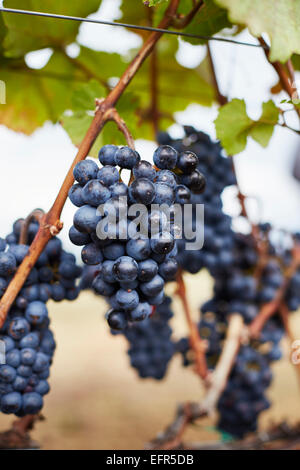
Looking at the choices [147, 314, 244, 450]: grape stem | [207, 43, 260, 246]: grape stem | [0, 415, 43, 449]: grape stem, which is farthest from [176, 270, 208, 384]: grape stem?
[0, 415, 43, 449]: grape stem

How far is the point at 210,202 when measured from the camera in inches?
36.1

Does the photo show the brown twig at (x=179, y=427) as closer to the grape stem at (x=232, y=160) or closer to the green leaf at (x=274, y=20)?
the grape stem at (x=232, y=160)

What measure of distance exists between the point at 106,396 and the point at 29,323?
3.37ft

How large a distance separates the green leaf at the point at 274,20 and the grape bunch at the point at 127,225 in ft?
0.61

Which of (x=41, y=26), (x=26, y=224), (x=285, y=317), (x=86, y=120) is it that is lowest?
(x=26, y=224)

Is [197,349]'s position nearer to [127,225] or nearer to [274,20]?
[127,225]

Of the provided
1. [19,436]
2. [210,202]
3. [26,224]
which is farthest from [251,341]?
[26,224]

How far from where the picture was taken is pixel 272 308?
1106mm

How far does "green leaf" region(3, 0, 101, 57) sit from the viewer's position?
77 cm

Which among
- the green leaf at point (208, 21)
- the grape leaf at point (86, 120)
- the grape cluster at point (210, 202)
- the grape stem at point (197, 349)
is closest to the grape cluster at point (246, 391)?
the grape stem at point (197, 349)

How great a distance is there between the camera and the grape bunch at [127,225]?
53 cm

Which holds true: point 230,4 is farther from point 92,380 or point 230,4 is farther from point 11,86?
point 92,380

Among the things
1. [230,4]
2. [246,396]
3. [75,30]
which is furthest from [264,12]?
[246,396]

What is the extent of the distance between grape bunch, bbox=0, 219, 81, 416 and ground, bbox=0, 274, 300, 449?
224 mm
